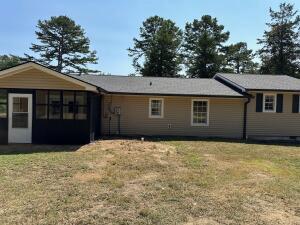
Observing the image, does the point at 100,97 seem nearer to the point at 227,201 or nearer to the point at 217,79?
the point at 217,79

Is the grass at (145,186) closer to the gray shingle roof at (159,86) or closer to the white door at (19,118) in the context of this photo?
the white door at (19,118)

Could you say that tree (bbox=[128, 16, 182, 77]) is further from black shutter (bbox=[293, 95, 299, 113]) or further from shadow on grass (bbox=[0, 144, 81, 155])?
shadow on grass (bbox=[0, 144, 81, 155])

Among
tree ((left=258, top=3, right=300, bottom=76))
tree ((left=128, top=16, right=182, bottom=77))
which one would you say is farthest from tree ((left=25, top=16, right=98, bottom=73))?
tree ((left=258, top=3, right=300, bottom=76))

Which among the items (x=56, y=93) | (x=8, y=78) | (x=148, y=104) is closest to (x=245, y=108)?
(x=148, y=104)

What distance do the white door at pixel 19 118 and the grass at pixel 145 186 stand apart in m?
1.55

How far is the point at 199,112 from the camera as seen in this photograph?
1769 centimetres

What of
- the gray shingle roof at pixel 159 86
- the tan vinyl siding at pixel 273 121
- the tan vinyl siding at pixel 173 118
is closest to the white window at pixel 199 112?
the tan vinyl siding at pixel 173 118

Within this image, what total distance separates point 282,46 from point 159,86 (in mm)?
29616

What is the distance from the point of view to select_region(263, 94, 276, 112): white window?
17.6m

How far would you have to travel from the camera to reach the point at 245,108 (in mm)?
17547

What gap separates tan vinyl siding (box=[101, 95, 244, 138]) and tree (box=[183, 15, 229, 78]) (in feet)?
72.6

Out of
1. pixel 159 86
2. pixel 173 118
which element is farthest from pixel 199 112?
pixel 159 86

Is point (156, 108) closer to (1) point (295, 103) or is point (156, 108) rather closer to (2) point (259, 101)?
(2) point (259, 101)

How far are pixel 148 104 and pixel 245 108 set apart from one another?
16.7 feet
